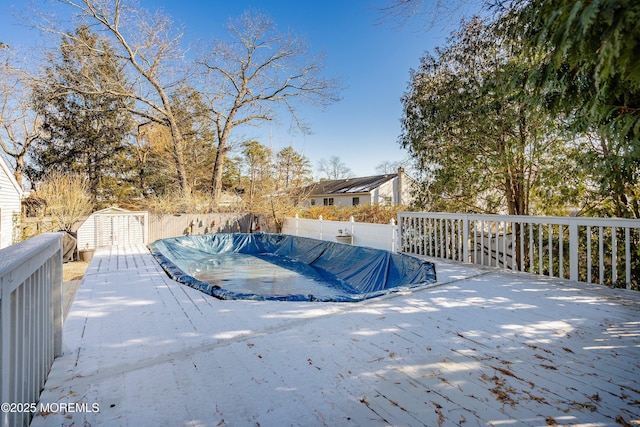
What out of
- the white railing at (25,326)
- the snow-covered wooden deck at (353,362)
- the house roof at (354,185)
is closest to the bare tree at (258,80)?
the house roof at (354,185)

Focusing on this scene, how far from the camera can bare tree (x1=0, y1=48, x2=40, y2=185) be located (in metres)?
11.1

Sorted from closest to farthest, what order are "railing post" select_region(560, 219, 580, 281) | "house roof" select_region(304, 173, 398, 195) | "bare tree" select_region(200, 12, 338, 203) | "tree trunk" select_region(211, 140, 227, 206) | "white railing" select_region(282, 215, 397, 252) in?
"railing post" select_region(560, 219, 580, 281) → "white railing" select_region(282, 215, 397, 252) → "bare tree" select_region(200, 12, 338, 203) → "tree trunk" select_region(211, 140, 227, 206) → "house roof" select_region(304, 173, 398, 195)

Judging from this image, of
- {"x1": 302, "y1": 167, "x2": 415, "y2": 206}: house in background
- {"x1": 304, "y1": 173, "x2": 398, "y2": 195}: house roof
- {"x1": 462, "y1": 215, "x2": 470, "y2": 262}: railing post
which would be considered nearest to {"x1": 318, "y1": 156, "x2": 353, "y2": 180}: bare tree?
{"x1": 304, "y1": 173, "x2": 398, "y2": 195}: house roof

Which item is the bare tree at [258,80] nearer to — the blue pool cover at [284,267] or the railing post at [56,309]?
the blue pool cover at [284,267]

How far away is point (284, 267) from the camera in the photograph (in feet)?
27.7

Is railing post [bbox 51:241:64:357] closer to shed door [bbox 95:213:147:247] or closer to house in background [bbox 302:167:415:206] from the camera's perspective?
shed door [bbox 95:213:147:247]

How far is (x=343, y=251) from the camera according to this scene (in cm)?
748

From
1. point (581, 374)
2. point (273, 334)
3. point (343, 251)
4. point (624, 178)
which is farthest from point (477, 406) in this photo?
point (343, 251)

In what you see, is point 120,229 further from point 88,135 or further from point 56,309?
point 88,135

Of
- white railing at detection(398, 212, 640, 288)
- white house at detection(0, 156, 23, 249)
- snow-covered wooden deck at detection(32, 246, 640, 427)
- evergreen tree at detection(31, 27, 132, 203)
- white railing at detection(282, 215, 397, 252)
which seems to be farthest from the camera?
evergreen tree at detection(31, 27, 132, 203)

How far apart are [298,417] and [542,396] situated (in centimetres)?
123

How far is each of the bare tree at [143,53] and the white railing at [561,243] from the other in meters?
11.2

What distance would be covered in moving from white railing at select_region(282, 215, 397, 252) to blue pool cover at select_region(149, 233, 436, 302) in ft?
2.05

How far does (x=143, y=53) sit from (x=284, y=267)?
11083mm
